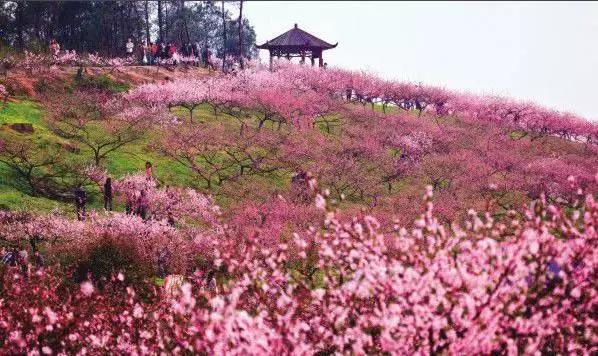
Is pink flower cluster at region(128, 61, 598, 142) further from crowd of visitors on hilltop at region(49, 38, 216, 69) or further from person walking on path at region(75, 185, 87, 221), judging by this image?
person walking on path at region(75, 185, 87, 221)

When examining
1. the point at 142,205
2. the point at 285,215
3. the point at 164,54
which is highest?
the point at 164,54

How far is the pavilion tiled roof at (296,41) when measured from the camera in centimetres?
6141

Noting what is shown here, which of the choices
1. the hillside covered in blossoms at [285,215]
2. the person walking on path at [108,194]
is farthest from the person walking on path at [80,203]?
the person walking on path at [108,194]

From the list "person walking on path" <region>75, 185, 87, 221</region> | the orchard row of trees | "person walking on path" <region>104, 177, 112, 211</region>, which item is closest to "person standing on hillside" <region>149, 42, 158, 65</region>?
the orchard row of trees

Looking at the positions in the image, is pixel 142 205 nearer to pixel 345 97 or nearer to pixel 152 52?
pixel 152 52

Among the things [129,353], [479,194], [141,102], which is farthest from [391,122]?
[129,353]

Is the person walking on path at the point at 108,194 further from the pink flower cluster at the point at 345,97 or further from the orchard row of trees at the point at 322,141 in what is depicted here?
the pink flower cluster at the point at 345,97

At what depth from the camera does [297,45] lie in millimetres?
61406

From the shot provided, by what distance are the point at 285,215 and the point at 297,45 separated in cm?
3336

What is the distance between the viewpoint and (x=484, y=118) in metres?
59.1

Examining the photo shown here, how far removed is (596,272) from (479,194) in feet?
102

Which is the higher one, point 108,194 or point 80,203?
point 108,194

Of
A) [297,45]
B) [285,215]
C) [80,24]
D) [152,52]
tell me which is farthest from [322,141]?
[80,24]

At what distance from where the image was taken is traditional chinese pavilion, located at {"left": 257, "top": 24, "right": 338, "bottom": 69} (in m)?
61.5
